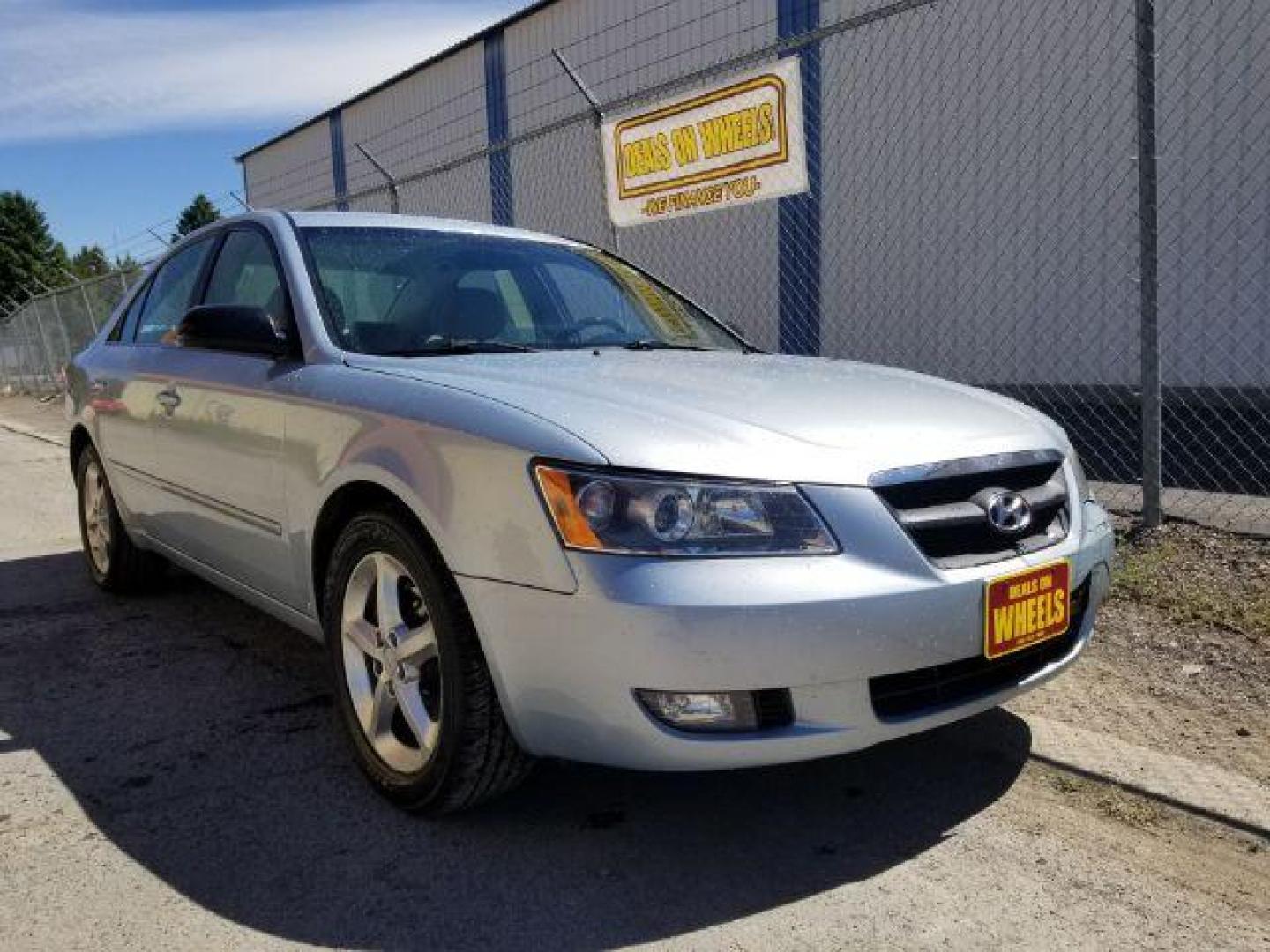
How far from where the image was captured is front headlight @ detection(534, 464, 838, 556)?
2.10 m

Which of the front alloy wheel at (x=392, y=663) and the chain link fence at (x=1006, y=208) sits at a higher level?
the chain link fence at (x=1006, y=208)

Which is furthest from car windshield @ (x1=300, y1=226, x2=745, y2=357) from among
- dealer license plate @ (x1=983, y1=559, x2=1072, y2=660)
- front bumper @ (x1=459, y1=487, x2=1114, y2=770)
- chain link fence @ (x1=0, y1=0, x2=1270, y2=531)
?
chain link fence @ (x1=0, y1=0, x2=1270, y2=531)

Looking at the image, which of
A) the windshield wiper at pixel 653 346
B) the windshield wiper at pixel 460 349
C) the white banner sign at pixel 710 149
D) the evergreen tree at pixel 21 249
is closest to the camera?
the windshield wiper at pixel 460 349

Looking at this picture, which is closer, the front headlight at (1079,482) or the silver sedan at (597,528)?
the silver sedan at (597,528)

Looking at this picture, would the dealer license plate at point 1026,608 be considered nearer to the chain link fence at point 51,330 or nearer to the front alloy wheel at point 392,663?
the front alloy wheel at point 392,663

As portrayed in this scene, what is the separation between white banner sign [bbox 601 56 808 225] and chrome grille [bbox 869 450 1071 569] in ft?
12.5

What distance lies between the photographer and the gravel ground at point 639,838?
2133 millimetres

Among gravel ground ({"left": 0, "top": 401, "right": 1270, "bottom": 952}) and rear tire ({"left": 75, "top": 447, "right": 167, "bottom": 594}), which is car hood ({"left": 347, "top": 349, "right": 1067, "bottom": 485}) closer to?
gravel ground ({"left": 0, "top": 401, "right": 1270, "bottom": 952})

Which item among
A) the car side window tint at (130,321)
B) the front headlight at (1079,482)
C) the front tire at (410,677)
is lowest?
the front tire at (410,677)

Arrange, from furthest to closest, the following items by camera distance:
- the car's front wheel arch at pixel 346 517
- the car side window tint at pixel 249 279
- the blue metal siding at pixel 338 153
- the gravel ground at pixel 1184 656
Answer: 1. the blue metal siding at pixel 338 153
2. the car side window tint at pixel 249 279
3. the gravel ground at pixel 1184 656
4. the car's front wheel arch at pixel 346 517

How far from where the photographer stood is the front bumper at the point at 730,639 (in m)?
2.05

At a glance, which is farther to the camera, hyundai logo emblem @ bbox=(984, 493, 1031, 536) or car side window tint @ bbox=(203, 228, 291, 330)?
car side window tint @ bbox=(203, 228, 291, 330)

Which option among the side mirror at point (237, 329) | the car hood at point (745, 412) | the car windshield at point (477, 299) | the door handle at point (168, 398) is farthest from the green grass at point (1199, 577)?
the door handle at point (168, 398)

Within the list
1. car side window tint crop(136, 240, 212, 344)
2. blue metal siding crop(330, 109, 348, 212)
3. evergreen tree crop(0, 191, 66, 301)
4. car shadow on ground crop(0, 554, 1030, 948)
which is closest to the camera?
car shadow on ground crop(0, 554, 1030, 948)
